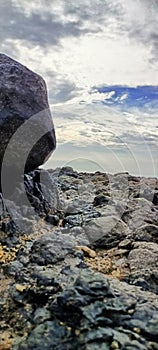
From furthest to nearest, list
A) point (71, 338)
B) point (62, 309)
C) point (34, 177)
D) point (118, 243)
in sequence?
point (34, 177) < point (118, 243) < point (62, 309) < point (71, 338)

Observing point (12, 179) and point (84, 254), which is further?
point (12, 179)

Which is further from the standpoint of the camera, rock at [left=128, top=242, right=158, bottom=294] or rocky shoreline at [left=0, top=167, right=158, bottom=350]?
rock at [left=128, top=242, right=158, bottom=294]

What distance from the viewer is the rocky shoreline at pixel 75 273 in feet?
15.6

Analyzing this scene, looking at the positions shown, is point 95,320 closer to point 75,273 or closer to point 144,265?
point 75,273

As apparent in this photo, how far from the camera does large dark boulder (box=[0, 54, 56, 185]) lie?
31.7 feet

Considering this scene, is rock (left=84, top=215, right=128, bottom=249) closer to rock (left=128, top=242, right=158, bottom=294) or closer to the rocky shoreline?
the rocky shoreline

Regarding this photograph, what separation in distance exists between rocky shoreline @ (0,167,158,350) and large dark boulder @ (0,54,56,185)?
0.92 m

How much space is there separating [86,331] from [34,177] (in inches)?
289

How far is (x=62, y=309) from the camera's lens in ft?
16.6

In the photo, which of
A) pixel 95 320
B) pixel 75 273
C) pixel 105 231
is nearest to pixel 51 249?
pixel 75 273

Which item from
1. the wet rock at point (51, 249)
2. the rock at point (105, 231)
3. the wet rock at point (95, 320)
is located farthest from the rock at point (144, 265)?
the wet rock at point (95, 320)

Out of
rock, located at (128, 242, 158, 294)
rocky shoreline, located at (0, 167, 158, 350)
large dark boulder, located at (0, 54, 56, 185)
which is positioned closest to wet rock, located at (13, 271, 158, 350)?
rocky shoreline, located at (0, 167, 158, 350)

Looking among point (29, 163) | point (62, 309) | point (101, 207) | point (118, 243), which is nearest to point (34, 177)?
point (29, 163)

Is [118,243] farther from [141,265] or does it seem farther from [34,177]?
[34,177]
